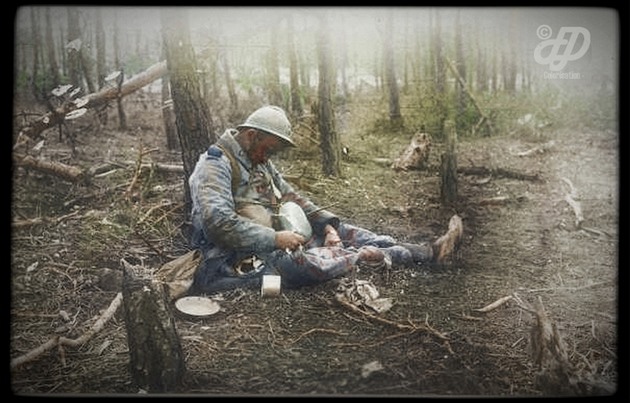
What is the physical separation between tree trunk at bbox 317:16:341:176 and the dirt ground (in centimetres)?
6

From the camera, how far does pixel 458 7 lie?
10.6 ft

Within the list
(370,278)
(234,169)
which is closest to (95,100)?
(234,169)

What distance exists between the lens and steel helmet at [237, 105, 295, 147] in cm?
317

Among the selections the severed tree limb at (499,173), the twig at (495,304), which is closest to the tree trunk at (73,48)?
the severed tree limb at (499,173)

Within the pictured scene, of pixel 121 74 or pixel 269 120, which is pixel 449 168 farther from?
pixel 121 74

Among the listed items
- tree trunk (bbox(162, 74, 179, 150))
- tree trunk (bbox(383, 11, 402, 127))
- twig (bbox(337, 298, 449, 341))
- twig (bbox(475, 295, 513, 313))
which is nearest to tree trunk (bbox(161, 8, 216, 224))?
tree trunk (bbox(162, 74, 179, 150))

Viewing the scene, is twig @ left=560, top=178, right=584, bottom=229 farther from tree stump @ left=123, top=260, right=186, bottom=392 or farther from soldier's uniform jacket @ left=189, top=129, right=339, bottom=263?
tree stump @ left=123, top=260, right=186, bottom=392

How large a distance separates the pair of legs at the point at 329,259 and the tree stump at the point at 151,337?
0.23 meters

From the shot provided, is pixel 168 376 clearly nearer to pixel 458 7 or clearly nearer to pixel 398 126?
pixel 398 126

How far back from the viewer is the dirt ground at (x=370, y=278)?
306cm

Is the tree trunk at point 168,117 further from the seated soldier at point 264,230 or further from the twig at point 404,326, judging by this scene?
the twig at point 404,326

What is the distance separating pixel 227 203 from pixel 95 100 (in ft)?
2.83
